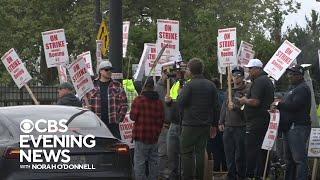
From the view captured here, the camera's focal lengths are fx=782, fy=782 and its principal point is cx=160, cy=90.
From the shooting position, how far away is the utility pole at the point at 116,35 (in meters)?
14.3

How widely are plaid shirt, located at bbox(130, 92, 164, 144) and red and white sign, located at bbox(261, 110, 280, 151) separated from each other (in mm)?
2038

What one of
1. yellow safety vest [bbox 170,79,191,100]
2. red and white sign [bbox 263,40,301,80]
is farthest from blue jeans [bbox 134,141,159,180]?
red and white sign [bbox 263,40,301,80]

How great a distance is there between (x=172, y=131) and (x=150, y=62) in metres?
3.14

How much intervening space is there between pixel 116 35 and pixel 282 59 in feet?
10.2

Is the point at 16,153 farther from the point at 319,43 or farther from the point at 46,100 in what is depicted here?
the point at 319,43

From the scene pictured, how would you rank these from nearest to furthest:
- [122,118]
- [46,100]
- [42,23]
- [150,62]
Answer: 1. [122,118]
2. [150,62]
3. [46,100]
4. [42,23]

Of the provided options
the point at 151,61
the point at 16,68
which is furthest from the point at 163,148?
the point at 16,68

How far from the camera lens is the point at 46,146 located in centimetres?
937

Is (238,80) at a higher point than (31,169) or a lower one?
higher

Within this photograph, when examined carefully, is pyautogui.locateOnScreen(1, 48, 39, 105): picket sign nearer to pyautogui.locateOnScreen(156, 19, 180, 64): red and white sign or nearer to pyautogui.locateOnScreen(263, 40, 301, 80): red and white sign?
pyautogui.locateOnScreen(156, 19, 180, 64): red and white sign

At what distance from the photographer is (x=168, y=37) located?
1608 centimetres

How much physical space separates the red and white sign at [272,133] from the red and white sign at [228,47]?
141cm

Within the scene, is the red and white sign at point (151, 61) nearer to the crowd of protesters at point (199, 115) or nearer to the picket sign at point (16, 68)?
the picket sign at point (16, 68)

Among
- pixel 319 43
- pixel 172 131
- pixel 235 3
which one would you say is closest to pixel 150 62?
pixel 172 131
